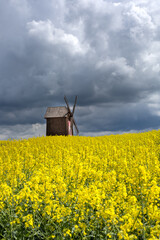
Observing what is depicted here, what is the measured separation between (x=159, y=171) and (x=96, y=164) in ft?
7.91

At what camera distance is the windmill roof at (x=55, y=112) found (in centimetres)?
3309

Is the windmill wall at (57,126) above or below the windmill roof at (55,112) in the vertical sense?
below

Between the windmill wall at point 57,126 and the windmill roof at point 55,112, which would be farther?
the windmill roof at point 55,112

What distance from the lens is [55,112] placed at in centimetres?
3366

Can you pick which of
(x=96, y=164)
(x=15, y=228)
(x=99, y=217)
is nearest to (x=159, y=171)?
(x=96, y=164)

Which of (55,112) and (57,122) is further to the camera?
(55,112)

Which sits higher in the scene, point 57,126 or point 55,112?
point 55,112

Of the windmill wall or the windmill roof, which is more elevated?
the windmill roof

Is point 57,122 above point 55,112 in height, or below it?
below

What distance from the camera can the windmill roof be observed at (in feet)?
109

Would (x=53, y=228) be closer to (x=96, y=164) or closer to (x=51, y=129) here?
(x=96, y=164)

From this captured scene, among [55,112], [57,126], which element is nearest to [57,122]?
[57,126]

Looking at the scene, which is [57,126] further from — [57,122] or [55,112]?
[55,112]

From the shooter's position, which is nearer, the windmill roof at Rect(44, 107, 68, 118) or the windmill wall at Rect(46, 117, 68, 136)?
the windmill wall at Rect(46, 117, 68, 136)
